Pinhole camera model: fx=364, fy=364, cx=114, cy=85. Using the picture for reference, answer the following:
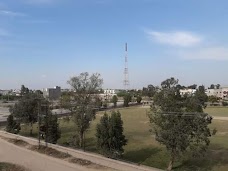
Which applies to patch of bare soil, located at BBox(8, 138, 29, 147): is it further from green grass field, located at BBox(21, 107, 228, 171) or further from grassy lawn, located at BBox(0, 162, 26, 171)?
green grass field, located at BBox(21, 107, 228, 171)

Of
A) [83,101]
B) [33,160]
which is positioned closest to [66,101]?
[83,101]

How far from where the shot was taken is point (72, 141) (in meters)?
36.5

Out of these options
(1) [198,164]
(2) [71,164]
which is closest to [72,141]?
(1) [198,164]

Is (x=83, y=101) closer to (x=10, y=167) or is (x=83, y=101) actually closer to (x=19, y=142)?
(x=19, y=142)

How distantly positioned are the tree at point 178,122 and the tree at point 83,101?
10742 millimetres

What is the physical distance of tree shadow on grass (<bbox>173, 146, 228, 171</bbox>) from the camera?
2778cm

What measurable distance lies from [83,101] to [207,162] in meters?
15.8

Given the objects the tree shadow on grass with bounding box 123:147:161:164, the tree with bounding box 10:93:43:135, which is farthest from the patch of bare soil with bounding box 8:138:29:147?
the tree with bounding box 10:93:43:135

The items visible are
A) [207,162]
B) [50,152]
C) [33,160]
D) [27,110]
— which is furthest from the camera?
[27,110]

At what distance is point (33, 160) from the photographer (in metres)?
18.7

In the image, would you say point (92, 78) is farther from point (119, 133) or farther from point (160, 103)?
point (160, 103)

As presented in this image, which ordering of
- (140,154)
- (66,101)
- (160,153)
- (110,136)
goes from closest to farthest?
(110,136) → (160,153) → (140,154) → (66,101)

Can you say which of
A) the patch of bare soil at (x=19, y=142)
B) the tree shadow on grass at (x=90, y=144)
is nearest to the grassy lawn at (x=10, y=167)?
the patch of bare soil at (x=19, y=142)

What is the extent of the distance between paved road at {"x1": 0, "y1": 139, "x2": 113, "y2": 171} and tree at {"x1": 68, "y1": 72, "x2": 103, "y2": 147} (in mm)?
13886
